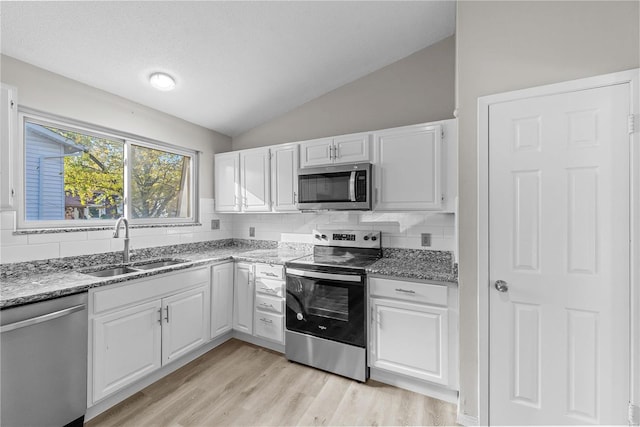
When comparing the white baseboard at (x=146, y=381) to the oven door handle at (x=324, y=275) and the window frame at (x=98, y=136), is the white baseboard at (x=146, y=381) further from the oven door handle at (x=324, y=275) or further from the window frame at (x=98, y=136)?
the window frame at (x=98, y=136)

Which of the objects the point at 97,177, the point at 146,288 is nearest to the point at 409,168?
the point at 146,288

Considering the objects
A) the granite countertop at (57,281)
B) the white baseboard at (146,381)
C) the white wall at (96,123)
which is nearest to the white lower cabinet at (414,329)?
the granite countertop at (57,281)

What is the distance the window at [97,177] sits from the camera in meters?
2.14

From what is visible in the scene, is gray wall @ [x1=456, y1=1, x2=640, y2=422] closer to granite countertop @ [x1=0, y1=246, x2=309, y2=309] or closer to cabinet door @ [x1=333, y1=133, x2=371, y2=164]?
cabinet door @ [x1=333, y1=133, x2=371, y2=164]

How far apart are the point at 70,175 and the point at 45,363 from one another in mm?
1474

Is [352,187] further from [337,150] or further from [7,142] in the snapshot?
[7,142]

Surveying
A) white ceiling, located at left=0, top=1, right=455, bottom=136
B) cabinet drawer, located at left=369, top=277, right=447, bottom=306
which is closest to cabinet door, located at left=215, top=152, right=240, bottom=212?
white ceiling, located at left=0, top=1, right=455, bottom=136

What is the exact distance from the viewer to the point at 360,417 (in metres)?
1.87

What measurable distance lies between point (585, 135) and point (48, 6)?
3.08m

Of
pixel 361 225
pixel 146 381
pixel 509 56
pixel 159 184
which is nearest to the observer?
pixel 509 56

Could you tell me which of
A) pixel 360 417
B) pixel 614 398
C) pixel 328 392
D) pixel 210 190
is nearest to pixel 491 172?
pixel 614 398

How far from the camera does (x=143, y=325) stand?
2.09m

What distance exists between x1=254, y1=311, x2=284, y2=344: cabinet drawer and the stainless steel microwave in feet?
3.50

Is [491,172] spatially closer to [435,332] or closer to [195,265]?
[435,332]
